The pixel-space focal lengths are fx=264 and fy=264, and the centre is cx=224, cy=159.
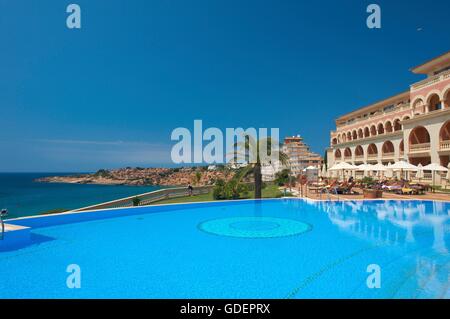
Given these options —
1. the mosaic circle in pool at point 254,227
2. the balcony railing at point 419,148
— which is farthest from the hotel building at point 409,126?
the mosaic circle in pool at point 254,227

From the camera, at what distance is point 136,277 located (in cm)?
520

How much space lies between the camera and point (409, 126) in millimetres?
23781

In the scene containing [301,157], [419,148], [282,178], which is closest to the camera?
[419,148]

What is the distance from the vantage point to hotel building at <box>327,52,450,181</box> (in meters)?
21.0

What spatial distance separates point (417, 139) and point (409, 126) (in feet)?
5.64

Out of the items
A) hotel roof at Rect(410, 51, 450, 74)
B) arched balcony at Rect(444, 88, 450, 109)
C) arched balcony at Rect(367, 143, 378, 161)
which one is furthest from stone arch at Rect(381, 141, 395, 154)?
arched balcony at Rect(444, 88, 450, 109)

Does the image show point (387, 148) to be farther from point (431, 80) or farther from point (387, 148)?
point (431, 80)

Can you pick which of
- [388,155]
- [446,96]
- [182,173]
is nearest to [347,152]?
[388,155]

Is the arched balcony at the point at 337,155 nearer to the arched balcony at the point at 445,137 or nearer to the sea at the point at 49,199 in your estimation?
the arched balcony at the point at 445,137

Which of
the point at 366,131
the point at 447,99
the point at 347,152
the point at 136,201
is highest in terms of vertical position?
the point at 447,99

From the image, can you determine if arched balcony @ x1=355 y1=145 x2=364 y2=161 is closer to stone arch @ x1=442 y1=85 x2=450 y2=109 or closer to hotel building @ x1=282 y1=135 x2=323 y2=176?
stone arch @ x1=442 y1=85 x2=450 y2=109

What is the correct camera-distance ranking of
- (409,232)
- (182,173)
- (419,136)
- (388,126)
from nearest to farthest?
(409,232) < (419,136) < (388,126) < (182,173)

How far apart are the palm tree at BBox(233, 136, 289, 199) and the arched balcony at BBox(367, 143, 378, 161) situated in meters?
19.9
